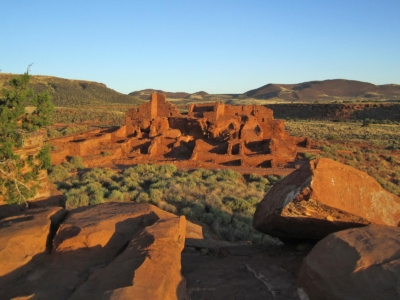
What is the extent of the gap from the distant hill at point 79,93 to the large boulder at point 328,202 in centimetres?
7067

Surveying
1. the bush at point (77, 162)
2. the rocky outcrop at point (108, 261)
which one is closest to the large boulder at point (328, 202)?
the rocky outcrop at point (108, 261)

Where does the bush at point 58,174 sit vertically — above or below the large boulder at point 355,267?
below

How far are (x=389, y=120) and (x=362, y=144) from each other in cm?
2594

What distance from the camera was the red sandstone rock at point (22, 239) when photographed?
4672 mm

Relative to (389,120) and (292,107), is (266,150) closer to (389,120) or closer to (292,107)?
(389,120)

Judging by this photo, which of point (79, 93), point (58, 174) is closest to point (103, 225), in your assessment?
point (58, 174)

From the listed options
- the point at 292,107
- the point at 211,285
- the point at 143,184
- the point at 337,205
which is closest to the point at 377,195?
the point at 337,205

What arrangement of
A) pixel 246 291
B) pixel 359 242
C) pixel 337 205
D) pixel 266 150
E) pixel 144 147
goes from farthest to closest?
pixel 144 147 → pixel 266 150 → pixel 337 205 → pixel 246 291 → pixel 359 242

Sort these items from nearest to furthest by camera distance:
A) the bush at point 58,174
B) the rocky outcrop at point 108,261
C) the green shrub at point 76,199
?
the rocky outcrop at point 108,261 < the green shrub at point 76,199 < the bush at point 58,174

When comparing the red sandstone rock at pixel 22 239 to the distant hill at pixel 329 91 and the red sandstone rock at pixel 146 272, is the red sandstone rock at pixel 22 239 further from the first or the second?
the distant hill at pixel 329 91

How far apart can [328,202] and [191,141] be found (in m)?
18.7

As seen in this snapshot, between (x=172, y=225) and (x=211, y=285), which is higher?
(x=172, y=225)

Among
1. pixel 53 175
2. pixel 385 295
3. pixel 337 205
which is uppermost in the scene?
pixel 337 205

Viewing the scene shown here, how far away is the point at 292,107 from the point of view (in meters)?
62.6
